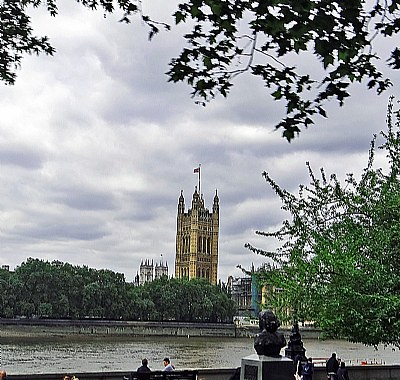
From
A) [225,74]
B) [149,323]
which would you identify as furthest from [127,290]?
[225,74]

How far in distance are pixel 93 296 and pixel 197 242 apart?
220 ft

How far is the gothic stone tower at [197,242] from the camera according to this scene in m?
148

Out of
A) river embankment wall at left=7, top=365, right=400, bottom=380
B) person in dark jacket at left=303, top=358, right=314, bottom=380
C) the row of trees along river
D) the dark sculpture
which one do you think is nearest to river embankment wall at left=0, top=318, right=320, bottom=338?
the row of trees along river

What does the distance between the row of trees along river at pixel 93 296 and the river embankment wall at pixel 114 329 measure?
3.18 metres

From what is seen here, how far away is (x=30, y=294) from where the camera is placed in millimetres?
79688

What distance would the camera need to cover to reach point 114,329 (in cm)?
8088

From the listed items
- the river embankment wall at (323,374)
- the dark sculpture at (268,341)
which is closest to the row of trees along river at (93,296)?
the river embankment wall at (323,374)

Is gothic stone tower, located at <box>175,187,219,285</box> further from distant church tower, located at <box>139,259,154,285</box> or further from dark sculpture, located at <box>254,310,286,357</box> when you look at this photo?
dark sculpture, located at <box>254,310,286,357</box>

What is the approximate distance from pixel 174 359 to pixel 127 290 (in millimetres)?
49691

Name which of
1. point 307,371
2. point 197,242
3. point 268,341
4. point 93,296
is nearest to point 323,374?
point 307,371

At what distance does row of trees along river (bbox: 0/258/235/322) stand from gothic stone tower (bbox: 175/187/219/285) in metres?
44.3

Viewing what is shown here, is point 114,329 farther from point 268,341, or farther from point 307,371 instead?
point 268,341

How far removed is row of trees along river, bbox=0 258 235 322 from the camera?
78438 mm

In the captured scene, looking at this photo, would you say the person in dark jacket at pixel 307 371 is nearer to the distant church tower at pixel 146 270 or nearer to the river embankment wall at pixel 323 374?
the river embankment wall at pixel 323 374
